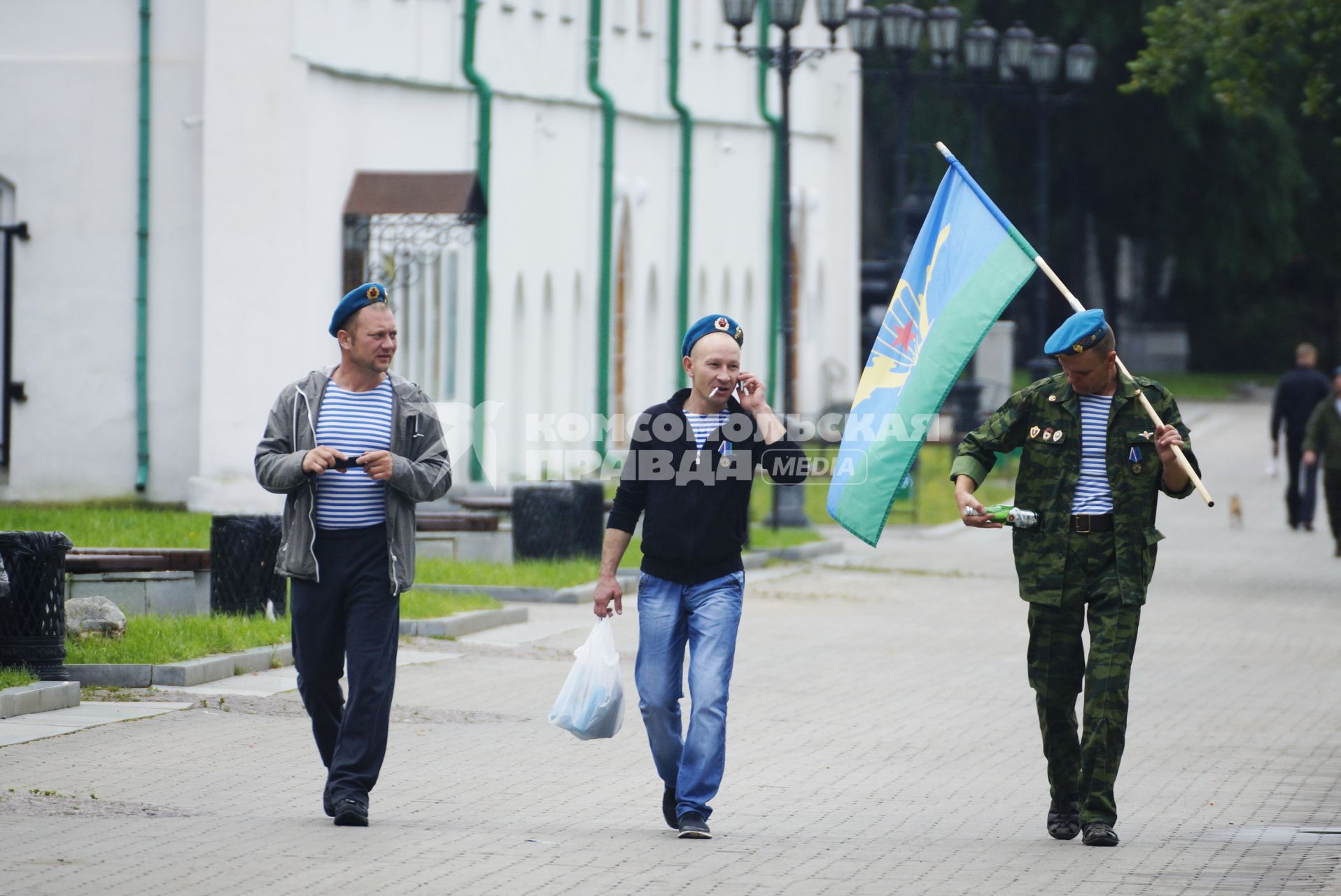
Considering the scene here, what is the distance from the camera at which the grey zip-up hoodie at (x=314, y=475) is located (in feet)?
28.5

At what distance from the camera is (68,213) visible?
23000 mm

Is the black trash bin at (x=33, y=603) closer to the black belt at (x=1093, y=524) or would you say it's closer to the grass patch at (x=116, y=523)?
the black belt at (x=1093, y=524)

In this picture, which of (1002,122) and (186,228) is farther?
(1002,122)

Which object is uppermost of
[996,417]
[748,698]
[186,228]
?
[186,228]

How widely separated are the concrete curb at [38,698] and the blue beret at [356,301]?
10.6 feet

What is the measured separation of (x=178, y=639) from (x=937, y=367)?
5.38 metres

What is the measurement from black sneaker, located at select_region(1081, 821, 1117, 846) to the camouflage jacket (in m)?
0.80

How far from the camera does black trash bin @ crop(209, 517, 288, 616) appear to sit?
14.2m

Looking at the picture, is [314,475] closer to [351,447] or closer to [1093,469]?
[351,447]

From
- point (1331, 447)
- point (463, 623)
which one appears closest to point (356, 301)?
point (463, 623)

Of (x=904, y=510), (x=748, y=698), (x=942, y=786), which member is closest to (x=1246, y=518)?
(x=904, y=510)

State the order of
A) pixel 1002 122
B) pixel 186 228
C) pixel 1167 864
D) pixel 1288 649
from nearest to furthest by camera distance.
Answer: pixel 1167 864 → pixel 1288 649 → pixel 186 228 → pixel 1002 122

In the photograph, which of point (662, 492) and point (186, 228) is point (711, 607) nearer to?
point (662, 492)

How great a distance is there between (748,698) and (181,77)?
1206cm
